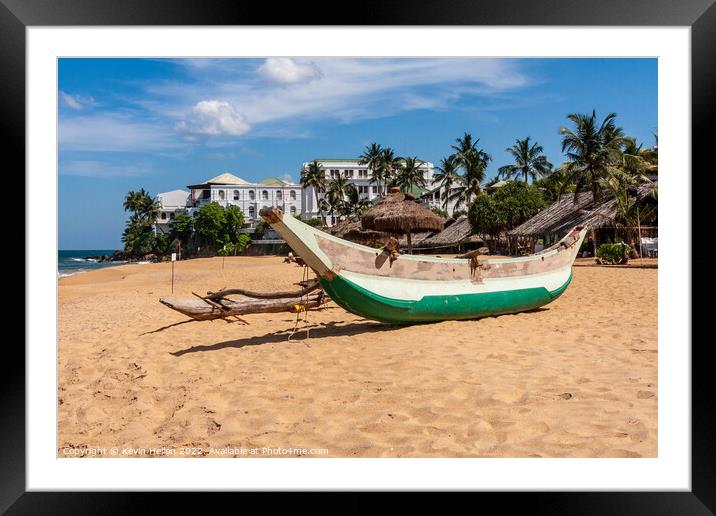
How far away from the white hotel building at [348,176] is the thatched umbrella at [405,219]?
119 feet

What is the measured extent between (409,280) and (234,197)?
50.9 m

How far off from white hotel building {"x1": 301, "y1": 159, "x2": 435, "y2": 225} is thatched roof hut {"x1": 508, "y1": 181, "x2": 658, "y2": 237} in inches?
1092

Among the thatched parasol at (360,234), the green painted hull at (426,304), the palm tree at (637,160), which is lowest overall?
the green painted hull at (426,304)

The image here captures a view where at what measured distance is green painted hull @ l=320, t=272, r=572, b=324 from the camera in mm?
5559

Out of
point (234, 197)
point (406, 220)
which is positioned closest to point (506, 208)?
point (406, 220)

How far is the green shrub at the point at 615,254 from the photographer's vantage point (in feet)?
54.9

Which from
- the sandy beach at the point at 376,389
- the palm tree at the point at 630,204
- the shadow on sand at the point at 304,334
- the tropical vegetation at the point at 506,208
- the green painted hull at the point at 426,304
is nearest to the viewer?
the sandy beach at the point at 376,389

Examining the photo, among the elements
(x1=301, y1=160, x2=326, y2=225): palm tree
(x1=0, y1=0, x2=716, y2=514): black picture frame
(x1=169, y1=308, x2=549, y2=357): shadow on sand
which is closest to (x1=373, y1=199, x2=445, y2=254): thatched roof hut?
(x1=169, y1=308, x2=549, y2=357): shadow on sand

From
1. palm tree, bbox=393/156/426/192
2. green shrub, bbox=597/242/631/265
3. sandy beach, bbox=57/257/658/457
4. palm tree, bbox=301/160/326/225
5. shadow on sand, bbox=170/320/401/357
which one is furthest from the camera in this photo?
palm tree, bbox=301/160/326/225

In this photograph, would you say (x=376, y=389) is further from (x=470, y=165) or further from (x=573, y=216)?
(x=470, y=165)

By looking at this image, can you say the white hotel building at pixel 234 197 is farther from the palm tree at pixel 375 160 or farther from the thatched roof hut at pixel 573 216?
the thatched roof hut at pixel 573 216

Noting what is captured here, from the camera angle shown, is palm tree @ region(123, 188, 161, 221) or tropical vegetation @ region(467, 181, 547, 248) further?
palm tree @ region(123, 188, 161, 221)

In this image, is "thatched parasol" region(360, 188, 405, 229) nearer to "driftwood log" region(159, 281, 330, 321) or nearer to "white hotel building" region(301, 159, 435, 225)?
"driftwood log" region(159, 281, 330, 321)

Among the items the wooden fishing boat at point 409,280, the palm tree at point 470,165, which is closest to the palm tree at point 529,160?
the palm tree at point 470,165
